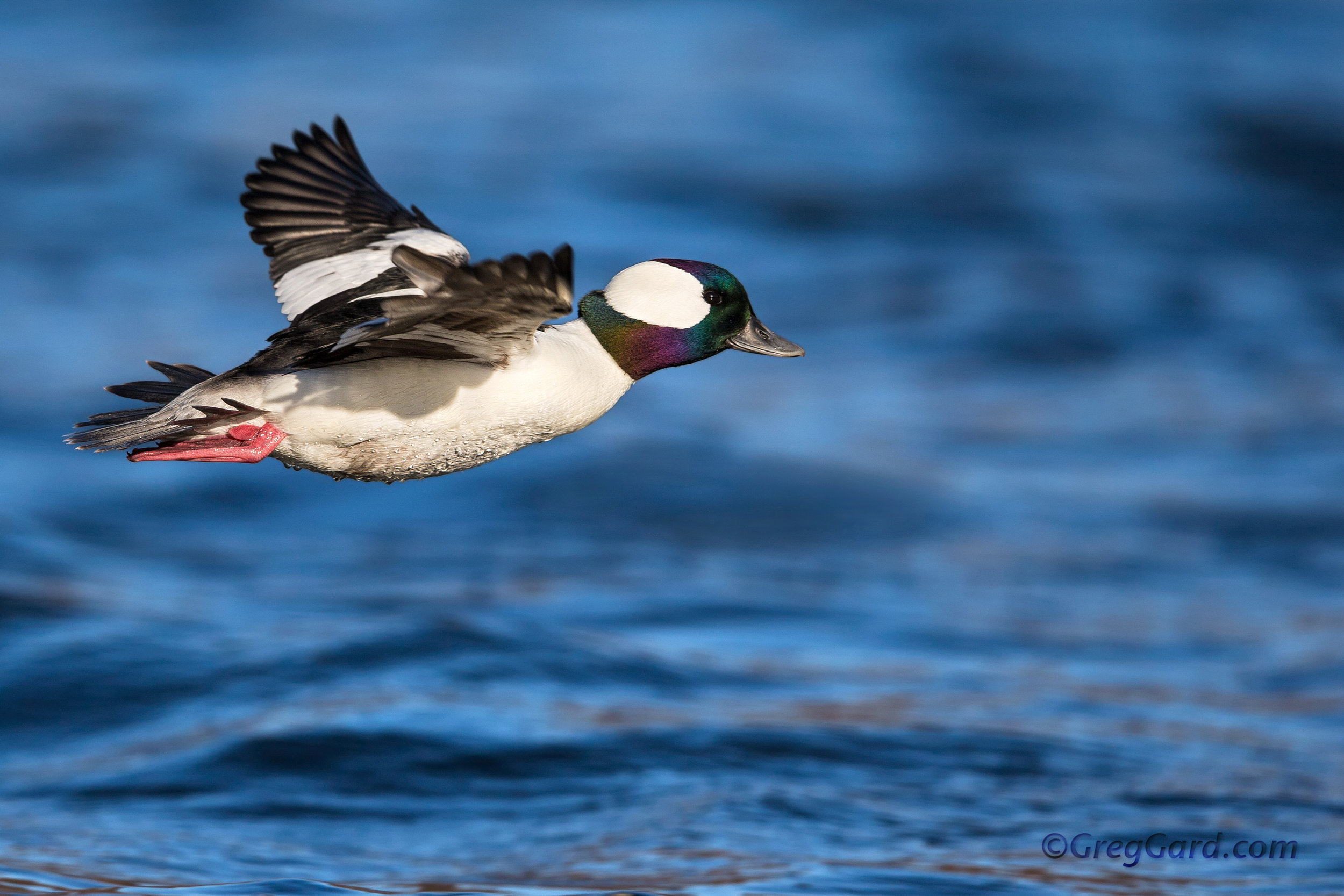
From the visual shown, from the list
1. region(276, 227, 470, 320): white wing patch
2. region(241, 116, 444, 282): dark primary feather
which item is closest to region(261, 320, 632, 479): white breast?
region(276, 227, 470, 320): white wing patch

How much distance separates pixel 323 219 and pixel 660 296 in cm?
146

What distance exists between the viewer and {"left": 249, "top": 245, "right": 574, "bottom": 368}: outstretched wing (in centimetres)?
402

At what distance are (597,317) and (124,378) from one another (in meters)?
14.4

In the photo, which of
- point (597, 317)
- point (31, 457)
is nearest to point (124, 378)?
point (31, 457)

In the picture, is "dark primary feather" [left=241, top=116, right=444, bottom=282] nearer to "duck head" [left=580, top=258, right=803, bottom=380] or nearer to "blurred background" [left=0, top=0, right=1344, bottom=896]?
"duck head" [left=580, top=258, right=803, bottom=380]

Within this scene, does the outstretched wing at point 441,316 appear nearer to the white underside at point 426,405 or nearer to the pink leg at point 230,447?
the white underside at point 426,405

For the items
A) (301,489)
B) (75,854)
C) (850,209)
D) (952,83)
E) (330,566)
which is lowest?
(75,854)

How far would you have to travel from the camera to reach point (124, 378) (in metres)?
18.2

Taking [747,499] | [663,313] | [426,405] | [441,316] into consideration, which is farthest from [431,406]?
[747,499]

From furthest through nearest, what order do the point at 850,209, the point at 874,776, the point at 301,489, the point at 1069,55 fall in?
the point at 1069,55 → the point at 850,209 → the point at 301,489 → the point at 874,776

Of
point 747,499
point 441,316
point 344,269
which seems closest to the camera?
point 441,316

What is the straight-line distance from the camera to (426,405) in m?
4.83

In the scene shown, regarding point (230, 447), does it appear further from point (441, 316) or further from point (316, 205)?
point (316, 205)

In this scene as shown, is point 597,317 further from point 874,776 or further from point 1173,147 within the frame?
point 1173,147
